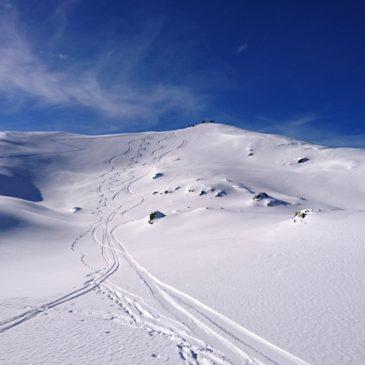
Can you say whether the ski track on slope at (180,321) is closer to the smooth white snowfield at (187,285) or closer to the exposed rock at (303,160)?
the smooth white snowfield at (187,285)

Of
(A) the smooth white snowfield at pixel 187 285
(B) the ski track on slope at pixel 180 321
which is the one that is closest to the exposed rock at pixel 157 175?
(A) the smooth white snowfield at pixel 187 285

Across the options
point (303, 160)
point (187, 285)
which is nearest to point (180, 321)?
point (187, 285)

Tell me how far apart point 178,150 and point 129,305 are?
89.3m

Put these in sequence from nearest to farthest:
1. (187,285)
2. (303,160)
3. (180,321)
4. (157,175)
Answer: (180,321) < (187,285) < (157,175) < (303,160)

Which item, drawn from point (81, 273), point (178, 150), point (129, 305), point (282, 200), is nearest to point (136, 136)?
point (178, 150)

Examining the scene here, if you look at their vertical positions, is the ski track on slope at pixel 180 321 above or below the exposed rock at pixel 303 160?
below

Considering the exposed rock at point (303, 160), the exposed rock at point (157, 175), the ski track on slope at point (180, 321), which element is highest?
the exposed rock at point (303, 160)

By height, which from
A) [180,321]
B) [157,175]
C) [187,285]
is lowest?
[180,321]

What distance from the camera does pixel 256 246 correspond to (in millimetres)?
19250

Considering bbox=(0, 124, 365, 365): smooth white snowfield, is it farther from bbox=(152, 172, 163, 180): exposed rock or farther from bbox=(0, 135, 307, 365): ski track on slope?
bbox=(152, 172, 163, 180): exposed rock

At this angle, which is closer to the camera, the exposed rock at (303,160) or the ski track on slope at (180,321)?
the ski track on slope at (180,321)

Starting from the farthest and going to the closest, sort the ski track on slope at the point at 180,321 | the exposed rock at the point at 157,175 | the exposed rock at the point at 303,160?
the exposed rock at the point at 303,160 < the exposed rock at the point at 157,175 < the ski track on slope at the point at 180,321

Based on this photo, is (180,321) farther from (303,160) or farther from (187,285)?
(303,160)

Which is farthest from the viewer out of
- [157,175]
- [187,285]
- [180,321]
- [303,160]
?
[303,160]
